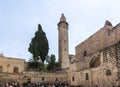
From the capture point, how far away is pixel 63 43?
4459 centimetres

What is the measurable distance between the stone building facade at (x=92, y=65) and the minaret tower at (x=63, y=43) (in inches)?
16.9

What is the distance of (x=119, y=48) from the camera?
22156 mm

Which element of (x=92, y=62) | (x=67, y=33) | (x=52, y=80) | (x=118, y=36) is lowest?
(x=52, y=80)

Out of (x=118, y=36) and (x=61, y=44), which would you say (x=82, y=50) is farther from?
(x=61, y=44)

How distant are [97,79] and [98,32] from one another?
625 centimetres

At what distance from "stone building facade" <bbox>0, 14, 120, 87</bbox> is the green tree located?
2.34 meters

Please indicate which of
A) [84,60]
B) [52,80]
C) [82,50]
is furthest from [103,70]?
[52,80]

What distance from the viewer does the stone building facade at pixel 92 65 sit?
905 inches

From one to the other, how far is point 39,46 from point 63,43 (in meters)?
6.26

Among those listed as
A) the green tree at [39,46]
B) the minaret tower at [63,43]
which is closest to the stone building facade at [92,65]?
the minaret tower at [63,43]

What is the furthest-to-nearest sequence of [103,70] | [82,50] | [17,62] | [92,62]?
[17,62]
[82,50]
[92,62]
[103,70]

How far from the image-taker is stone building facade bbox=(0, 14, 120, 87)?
75.4 feet

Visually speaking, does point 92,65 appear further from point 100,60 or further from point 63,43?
point 63,43

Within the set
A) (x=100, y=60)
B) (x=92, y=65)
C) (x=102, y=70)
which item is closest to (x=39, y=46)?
(x=92, y=65)
